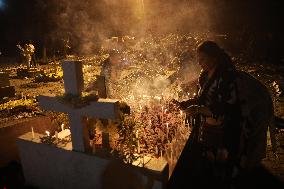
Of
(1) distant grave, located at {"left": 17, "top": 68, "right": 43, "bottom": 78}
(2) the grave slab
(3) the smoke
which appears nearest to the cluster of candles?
(2) the grave slab

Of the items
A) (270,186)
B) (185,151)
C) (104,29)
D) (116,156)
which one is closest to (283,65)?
(270,186)

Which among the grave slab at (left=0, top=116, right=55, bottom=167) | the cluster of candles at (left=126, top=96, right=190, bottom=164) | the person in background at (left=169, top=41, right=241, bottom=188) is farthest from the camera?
the grave slab at (left=0, top=116, right=55, bottom=167)

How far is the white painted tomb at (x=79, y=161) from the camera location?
3768 millimetres

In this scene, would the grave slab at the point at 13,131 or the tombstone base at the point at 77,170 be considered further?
the grave slab at the point at 13,131

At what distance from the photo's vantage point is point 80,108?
407 cm

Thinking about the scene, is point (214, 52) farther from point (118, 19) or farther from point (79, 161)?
point (118, 19)

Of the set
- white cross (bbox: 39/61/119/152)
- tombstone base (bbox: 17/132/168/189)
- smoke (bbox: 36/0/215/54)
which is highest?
smoke (bbox: 36/0/215/54)

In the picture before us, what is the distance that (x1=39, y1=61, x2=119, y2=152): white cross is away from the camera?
3.86m

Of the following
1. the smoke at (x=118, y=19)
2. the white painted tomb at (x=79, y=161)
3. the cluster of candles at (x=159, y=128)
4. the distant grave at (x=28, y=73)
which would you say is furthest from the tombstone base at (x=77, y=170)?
the smoke at (x=118, y=19)

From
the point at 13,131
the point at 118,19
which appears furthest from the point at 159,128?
the point at 118,19

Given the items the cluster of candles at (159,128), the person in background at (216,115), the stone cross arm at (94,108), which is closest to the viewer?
the stone cross arm at (94,108)

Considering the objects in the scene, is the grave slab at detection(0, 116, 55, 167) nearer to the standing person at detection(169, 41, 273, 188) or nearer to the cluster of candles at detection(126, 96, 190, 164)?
the cluster of candles at detection(126, 96, 190, 164)

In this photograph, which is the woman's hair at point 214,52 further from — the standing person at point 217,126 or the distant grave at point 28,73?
the distant grave at point 28,73

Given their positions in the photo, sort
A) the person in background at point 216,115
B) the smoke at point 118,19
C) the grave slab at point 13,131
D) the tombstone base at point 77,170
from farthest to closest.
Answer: the smoke at point 118,19
the grave slab at point 13,131
the person in background at point 216,115
the tombstone base at point 77,170
